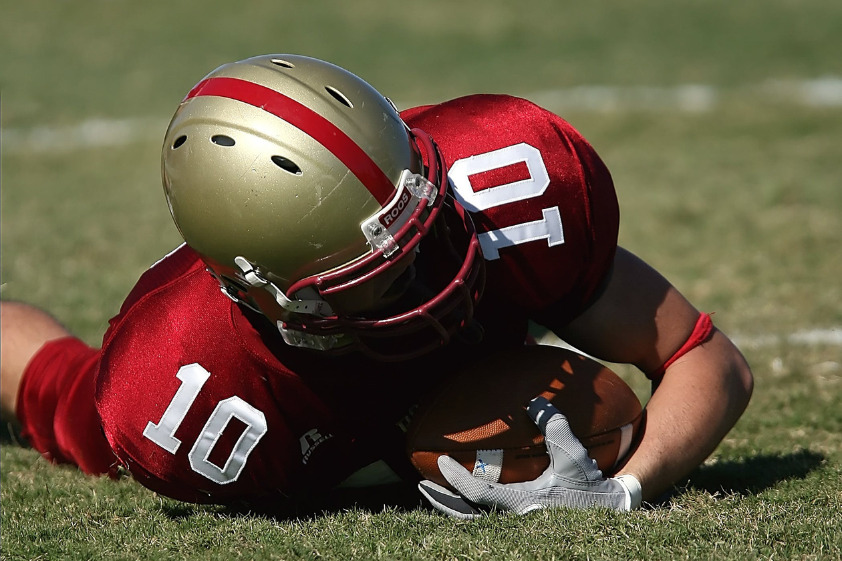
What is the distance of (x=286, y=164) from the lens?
81.3 inches

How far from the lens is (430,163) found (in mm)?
2213

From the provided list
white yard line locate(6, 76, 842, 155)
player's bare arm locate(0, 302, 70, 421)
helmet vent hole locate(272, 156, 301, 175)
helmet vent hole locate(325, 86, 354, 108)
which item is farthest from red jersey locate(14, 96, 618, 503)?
white yard line locate(6, 76, 842, 155)

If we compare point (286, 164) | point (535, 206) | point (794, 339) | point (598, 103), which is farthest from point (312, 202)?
point (598, 103)

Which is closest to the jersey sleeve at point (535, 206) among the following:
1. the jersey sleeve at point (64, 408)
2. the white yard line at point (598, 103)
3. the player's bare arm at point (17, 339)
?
the jersey sleeve at point (64, 408)

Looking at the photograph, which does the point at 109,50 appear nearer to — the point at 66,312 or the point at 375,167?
the point at 66,312

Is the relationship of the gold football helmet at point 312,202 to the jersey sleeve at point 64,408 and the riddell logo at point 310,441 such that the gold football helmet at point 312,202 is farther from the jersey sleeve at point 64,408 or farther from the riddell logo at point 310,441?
the jersey sleeve at point 64,408

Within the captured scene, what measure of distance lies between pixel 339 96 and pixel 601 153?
5.35m

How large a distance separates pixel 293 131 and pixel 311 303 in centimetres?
36

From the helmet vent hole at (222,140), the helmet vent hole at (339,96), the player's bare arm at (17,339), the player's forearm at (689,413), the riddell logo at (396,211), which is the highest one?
the helmet vent hole at (339,96)

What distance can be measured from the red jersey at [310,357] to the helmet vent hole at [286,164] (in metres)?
0.46

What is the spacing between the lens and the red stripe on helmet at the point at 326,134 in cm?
209

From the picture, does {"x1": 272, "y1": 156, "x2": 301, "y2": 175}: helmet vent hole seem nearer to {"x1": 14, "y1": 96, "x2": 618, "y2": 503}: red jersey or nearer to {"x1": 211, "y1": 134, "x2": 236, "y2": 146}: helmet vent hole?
{"x1": 211, "y1": 134, "x2": 236, "y2": 146}: helmet vent hole

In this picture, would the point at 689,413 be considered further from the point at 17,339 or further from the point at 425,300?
the point at 17,339

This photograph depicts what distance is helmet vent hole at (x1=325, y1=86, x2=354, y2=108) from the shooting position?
2158mm
